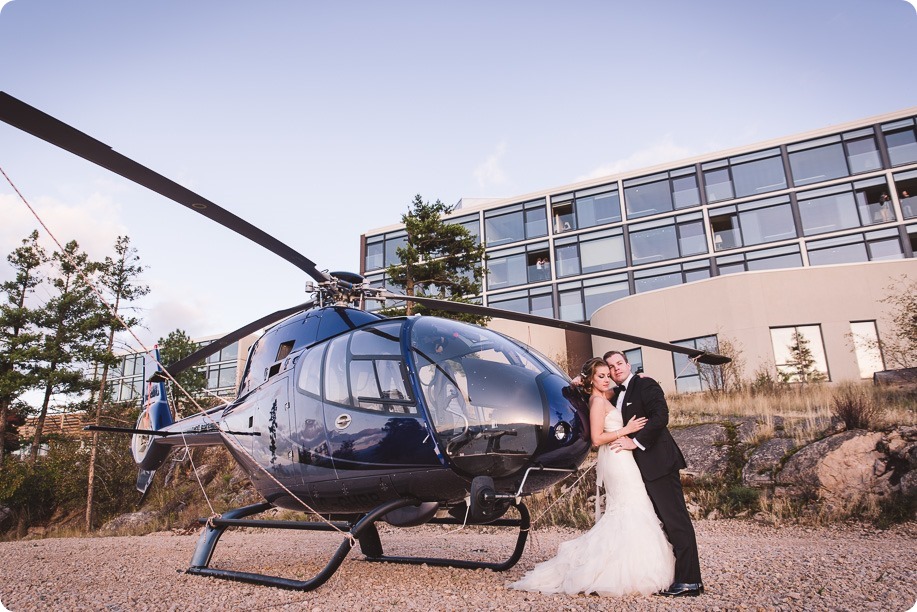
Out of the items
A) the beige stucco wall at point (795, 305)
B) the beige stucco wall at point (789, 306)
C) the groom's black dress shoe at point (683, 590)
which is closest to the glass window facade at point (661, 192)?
the beige stucco wall at point (789, 306)

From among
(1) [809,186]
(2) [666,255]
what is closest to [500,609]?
(2) [666,255]

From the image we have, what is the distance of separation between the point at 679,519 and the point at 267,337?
430cm

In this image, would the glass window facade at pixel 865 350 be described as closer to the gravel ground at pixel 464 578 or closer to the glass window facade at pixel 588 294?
the glass window facade at pixel 588 294

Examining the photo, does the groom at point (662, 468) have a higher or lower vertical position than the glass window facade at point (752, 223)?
lower

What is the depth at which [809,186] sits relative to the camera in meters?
30.5

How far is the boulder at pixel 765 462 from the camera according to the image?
10.0 m

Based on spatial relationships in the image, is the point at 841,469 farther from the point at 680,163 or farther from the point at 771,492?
the point at 680,163

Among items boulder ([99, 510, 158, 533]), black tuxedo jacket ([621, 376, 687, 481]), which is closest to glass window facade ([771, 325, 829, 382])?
black tuxedo jacket ([621, 376, 687, 481])

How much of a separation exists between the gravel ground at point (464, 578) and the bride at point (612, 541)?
17 centimetres

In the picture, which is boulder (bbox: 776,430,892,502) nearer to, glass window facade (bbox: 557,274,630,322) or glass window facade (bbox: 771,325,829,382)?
glass window facade (bbox: 771,325,829,382)

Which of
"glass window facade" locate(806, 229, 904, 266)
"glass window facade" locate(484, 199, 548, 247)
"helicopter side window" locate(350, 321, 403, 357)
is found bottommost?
"helicopter side window" locate(350, 321, 403, 357)

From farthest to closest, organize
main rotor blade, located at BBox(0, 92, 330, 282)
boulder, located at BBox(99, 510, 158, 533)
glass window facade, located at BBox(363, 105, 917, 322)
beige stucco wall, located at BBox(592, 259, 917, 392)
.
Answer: glass window facade, located at BBox(363, 105, 917, 322) → beige stucco wall, located at BBox(592, 259, 917, 392) → boulder, located at BBox(99, 510, 158, 533) → main rotor blade, located at BBox(0, 92, 330, 282)

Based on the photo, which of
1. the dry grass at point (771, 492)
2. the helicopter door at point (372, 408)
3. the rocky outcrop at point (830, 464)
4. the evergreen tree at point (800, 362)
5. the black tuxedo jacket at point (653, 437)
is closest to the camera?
the helicopter door at point (372, 408)

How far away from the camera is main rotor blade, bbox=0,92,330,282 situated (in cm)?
321
